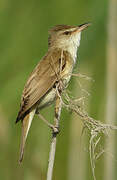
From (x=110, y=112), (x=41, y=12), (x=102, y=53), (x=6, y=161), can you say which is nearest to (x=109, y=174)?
(x=110, y=112)

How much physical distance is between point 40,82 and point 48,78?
71 mm

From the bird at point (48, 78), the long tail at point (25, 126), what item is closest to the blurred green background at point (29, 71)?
the bird at point (48, 78)

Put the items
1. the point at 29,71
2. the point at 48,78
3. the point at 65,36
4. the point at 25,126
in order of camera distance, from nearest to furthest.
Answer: the point at 25,126 → the point at 48,78 → the point at 65,36 → the point at 29,71

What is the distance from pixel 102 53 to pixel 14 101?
0.92 m

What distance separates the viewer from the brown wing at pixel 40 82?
3.24 m

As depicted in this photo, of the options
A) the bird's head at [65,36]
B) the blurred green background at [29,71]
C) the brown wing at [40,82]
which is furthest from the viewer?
the bird's head at [65,36]

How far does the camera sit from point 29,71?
13.3ft

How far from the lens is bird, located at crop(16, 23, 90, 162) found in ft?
10.6

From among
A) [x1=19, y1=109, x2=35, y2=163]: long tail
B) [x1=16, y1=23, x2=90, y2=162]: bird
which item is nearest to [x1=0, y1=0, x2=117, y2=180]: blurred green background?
[x1=16, y1=23, x2=90, y2=162]: bird

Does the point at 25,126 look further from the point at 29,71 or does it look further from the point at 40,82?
the point at 29,71

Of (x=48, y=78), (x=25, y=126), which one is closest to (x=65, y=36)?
(x=48, y=78)

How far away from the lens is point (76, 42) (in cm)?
382

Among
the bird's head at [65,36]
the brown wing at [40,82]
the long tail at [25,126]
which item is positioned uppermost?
the bird's head at [65,36]

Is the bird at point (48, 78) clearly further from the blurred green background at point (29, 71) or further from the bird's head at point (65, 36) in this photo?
the blurred green background at point (29, 71)
